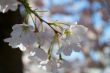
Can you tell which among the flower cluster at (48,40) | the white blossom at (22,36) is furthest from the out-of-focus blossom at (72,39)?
the white blossom at (22,36)

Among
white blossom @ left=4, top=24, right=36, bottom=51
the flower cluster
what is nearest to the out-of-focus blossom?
the flower cluster

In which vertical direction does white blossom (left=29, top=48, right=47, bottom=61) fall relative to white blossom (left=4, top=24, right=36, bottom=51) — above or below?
below

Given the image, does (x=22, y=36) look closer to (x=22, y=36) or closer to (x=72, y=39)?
(x=22, y=36)

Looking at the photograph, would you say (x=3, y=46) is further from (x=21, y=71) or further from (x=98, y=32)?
(x=98, y=32)

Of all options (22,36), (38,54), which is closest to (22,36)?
(22,36)

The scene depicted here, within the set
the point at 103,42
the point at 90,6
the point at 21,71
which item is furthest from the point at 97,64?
the point at 21,71

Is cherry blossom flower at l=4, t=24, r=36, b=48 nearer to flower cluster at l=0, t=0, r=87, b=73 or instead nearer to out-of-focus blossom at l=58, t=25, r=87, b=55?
flower cluster at l=0, t=0, r=87, b=73

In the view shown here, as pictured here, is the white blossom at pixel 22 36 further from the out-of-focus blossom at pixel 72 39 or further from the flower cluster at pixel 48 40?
the out-of-focus blossom at pixel 72 39

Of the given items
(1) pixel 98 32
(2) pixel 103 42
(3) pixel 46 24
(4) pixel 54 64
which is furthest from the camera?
(1) pixel 98 32

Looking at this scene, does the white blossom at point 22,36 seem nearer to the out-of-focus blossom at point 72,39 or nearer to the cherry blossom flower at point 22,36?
the cherry blossom flower at point 22,36

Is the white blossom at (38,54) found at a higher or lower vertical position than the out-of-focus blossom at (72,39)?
lower

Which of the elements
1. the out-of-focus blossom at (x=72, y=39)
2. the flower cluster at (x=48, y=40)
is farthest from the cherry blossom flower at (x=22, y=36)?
the out-of-focus blossom at (x=72, y=39)
